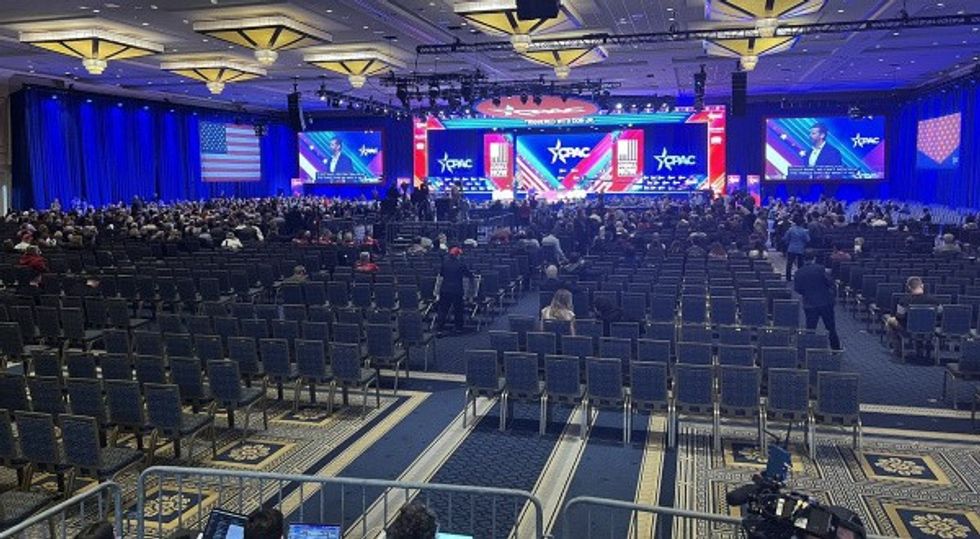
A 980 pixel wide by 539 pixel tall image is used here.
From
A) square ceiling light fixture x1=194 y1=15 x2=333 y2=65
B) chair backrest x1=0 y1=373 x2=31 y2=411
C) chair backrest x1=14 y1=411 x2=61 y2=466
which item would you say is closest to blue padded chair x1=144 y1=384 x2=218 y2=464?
chair backrest x1=14 y1=411 x2=61 y2=466

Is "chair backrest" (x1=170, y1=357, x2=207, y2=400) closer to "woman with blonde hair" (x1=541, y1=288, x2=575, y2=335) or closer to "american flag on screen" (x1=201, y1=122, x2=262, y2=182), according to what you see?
"woman with blonde hair" (x1=541, y1=288, x2=575, y2=335)

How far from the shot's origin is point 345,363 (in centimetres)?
920

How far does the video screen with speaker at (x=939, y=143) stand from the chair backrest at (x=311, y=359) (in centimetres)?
2501

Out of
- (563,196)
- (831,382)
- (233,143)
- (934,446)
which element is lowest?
(934,446)

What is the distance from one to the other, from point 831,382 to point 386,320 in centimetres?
573

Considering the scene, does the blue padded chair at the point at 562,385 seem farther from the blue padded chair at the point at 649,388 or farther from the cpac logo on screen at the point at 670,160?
the cpac logo on screen at the point at 670,160

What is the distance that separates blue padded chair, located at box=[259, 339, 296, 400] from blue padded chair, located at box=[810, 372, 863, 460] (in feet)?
18.6

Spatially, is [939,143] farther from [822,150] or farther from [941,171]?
[822,150]

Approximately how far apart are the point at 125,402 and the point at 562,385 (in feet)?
14.2

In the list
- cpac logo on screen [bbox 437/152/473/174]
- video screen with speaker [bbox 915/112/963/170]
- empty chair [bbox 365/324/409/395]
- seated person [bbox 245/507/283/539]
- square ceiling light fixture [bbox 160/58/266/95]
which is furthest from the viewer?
cpac logo on screen [bbox 437/152/473/174]

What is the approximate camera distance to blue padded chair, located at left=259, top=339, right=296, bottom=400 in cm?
923

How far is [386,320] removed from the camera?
10930mm

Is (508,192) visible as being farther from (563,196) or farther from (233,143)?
(233,143)

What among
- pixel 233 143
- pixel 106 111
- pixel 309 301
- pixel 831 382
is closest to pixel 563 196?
pixel 233 143
